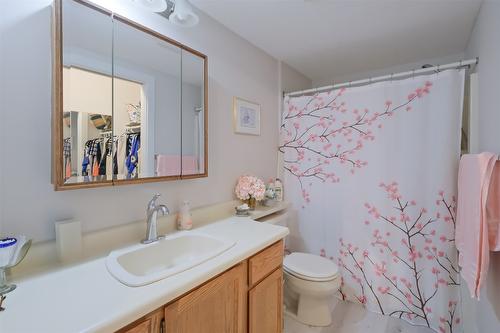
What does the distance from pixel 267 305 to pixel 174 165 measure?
96cm

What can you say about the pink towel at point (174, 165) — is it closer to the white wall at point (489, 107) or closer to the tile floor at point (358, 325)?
the tile floor at point (358, 325)

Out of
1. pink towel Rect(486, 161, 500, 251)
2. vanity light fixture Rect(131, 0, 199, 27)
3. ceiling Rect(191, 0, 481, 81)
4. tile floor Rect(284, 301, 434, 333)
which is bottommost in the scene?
tile floor Rect(284, 301, 434, 333)

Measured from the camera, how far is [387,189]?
189cm

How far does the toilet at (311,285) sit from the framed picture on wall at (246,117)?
0.79m

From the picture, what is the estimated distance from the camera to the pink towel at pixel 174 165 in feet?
4.54

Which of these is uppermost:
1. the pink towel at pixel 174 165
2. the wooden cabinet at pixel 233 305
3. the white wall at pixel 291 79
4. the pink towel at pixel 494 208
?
the white wall at pixel 291 79

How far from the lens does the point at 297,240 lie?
237cm

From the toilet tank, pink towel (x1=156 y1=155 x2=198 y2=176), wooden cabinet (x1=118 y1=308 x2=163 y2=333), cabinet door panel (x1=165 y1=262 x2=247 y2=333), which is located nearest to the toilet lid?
the toilet tank

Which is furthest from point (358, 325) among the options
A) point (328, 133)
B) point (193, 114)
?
point (193, 114)

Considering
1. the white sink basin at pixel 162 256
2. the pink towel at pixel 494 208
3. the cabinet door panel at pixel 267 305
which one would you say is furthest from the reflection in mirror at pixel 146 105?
the pink towel at pixel 494 208

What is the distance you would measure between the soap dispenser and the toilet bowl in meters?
0.87

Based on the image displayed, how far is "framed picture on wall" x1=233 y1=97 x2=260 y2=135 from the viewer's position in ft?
6.40

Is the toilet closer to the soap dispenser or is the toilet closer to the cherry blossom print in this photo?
the cherry blossom print

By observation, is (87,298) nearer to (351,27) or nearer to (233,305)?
(233,305)
